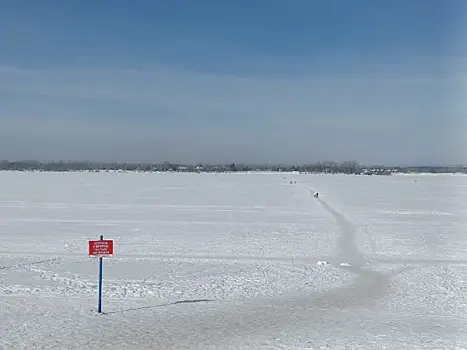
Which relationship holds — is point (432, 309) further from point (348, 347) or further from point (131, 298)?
point (131, 298)

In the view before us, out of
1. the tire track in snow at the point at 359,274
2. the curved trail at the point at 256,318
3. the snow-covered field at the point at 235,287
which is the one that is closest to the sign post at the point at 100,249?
the snow-covered field at the point at 235,287

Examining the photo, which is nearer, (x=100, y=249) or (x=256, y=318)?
(x=256, y=318)

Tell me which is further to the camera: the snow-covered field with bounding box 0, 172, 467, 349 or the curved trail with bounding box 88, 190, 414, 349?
the snow-covered field with bounding box 0, 172, 467, 349

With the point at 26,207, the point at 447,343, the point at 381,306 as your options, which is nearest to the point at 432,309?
the point at 381,306

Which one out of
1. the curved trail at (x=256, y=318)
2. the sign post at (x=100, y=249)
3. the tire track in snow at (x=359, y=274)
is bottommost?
the tire track in snow at (x=359, y=274)

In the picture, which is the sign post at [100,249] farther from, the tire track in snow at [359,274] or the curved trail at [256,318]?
the tire track in snow at [359,274]

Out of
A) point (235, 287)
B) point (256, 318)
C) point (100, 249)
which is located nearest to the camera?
point (256, 318)

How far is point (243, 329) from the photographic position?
10586 millimetres

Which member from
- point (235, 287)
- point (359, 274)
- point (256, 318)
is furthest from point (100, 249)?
point (359, 274)

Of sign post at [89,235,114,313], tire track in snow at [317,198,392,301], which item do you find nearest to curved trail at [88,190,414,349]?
tire track in snow at [317,198,392,301]

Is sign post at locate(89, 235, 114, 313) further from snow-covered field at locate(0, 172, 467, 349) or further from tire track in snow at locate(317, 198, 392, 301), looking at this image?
tire track in snow at locate(317, 198, 392, 301)

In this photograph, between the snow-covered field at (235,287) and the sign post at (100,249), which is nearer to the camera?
the snow-covered field at (235,287)

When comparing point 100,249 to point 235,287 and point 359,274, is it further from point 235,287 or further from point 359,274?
point 359,274

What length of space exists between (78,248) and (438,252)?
14.1 meters
